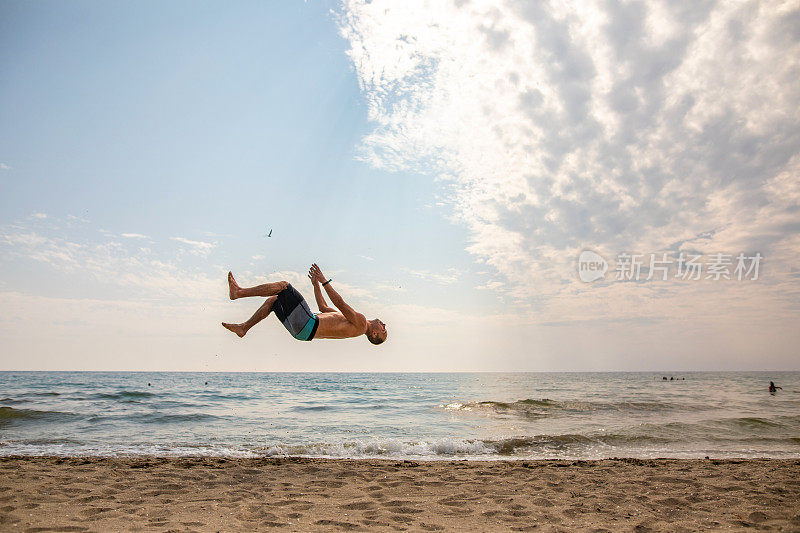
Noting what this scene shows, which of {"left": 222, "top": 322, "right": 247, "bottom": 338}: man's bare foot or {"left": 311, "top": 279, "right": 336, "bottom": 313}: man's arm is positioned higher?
{"left": 311, "top": 279, "right": 336, "bottom": 313}: man's arm

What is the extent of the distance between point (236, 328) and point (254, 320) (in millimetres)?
266

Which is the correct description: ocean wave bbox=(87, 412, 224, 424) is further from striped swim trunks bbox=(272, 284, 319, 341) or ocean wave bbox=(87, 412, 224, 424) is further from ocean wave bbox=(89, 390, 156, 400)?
striped swim trunks bbox=(272, 284, 319, 341)

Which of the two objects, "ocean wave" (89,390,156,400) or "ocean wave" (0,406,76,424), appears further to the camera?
"ocean wave" (89,390,156,400)

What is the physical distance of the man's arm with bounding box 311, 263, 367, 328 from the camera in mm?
5653

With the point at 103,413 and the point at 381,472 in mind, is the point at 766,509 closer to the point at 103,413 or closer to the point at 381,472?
the point at 381,472

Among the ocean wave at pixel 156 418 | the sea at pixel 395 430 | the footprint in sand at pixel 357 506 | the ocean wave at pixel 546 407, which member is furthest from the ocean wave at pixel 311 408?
the footprint in sand at pixel 357 506

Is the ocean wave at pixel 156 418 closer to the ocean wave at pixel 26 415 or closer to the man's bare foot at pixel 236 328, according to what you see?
the ocean wave at pixel 26 415

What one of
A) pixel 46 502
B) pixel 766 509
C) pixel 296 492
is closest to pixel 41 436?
pixel 46 502

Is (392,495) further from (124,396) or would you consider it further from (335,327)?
(124,396)

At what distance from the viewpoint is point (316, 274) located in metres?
5.73

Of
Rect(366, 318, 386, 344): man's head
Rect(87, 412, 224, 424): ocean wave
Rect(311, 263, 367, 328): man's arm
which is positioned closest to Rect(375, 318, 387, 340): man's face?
Rect(366, 318, 386, 344): man's head

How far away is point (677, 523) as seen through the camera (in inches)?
241

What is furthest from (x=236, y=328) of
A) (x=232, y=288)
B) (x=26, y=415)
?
(x=26, y=415)

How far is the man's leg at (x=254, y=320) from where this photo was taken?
5.97 m
